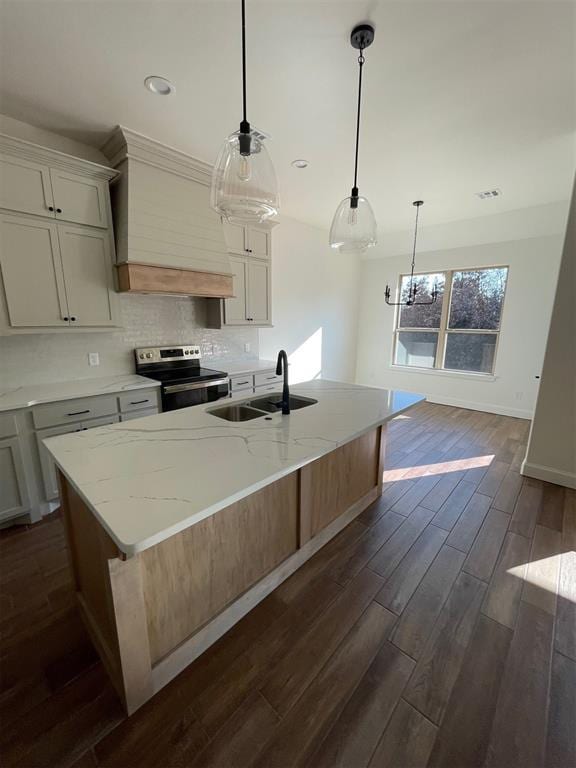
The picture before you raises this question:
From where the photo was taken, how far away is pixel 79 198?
242 cm

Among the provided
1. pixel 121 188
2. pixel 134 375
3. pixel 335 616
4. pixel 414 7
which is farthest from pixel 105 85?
pixel 335 616

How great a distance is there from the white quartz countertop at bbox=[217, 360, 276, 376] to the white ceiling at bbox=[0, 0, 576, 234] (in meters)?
2.04

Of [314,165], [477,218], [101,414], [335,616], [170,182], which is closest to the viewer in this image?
[335,616]

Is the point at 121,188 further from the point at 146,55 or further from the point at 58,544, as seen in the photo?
the point at 58,544

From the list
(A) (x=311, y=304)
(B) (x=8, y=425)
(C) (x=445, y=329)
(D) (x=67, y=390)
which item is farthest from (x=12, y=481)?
(C) (x=445, y=329)

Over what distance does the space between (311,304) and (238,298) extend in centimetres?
188

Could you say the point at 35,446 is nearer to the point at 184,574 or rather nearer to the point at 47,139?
the point at 184,574

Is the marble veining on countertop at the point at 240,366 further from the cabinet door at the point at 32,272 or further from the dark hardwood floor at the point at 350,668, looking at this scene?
the dark hardwood floor at the point at 350,668

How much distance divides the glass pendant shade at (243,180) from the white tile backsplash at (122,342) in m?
1.91

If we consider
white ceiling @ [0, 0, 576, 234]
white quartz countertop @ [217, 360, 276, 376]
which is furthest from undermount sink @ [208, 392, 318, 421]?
white ceiling @ [0, 0, 576, 234]

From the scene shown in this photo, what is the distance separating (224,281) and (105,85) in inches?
62.5

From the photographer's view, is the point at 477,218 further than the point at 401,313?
No

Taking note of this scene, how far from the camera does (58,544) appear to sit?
2082 mm

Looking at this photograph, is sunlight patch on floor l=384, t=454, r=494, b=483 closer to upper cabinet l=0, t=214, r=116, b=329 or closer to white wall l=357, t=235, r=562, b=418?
white wall l=357, t=235, r=562, b=418
